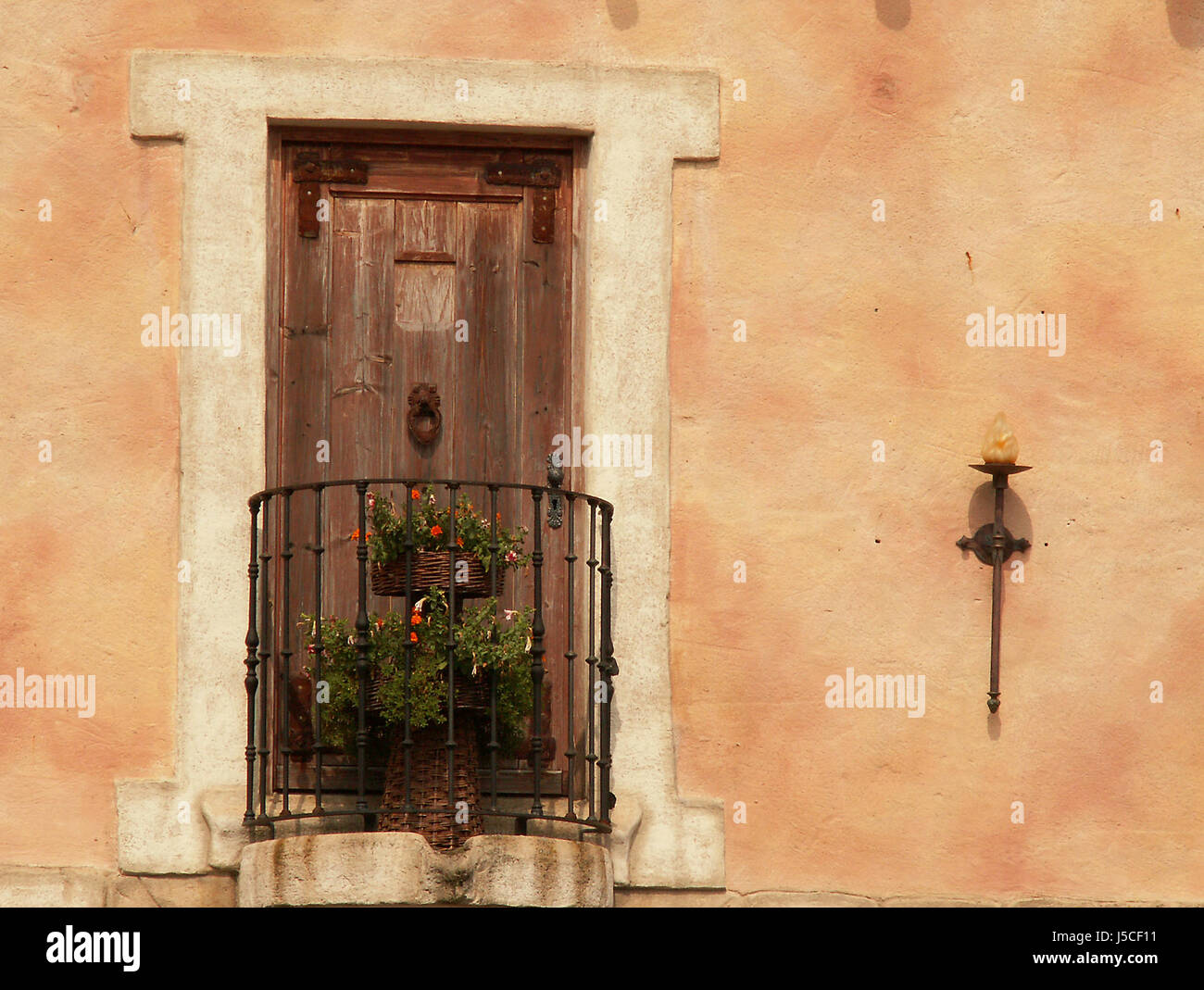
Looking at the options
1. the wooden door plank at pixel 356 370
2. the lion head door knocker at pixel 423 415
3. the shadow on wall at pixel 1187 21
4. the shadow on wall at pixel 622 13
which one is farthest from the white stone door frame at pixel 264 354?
the shadow on wall at pixel 1187 21

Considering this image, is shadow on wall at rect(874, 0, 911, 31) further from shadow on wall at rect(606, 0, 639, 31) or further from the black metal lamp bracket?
the black metal lamp bracket

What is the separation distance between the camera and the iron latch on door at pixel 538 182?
8.49m

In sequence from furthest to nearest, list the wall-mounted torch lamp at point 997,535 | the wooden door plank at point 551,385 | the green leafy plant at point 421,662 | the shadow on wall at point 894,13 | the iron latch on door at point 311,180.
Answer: the shadow on wall at point 894,13 → the iron latch on door at point 311,180 → the wooden door plank at point 551,385 → the wall-mounted torch lamp at point 997,535 → the green leafy plant at point 421,662

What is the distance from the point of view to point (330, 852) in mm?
7555

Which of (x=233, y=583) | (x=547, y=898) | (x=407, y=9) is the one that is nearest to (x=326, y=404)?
(x=233, y=583)

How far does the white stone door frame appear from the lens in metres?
7.99

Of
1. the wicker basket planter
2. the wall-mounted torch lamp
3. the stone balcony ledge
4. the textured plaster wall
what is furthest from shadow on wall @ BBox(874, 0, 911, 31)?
the stone balcony ledge

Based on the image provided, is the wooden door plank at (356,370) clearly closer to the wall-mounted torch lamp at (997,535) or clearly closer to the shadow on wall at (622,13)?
the shadow on wall at (622,13)

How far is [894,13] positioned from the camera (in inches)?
336

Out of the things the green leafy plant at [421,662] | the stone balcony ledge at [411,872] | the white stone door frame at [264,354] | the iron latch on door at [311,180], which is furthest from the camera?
the iron latch on door at [311,180]

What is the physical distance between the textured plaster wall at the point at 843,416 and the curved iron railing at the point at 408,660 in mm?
305

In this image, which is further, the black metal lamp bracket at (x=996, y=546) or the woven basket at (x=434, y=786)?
the black metal lamp bracket at (x=996, y=546)

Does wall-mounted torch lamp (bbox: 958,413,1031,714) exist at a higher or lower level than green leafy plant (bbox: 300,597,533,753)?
higher

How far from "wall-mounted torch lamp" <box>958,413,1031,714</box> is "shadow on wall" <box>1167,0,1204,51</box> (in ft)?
4.97
